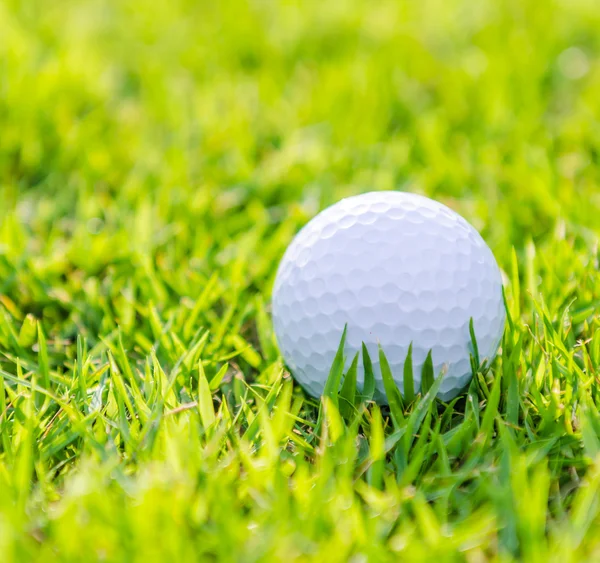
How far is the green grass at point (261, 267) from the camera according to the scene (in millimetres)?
1410

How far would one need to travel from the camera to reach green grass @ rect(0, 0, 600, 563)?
4.63ft

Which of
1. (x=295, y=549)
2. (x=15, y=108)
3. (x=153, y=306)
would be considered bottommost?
(x=295, y=549)

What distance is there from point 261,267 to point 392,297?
0.76 m

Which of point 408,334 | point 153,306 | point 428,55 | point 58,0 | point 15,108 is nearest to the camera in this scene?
point 408,334

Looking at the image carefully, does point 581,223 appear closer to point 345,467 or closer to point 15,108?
point 345,467

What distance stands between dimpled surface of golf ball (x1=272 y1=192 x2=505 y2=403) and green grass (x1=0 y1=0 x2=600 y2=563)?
0.09 meters

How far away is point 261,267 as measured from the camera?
2.43 m

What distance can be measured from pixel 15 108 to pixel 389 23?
7.40ft

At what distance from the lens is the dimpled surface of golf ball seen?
1781 millimetres

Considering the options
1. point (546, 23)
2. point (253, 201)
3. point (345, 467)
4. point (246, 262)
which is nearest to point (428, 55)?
point (546, 23)

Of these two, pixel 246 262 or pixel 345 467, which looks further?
pixel 246 262

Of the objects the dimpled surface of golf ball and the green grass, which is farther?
the dimpled surface of golf ball

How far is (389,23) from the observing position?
14.2 feet

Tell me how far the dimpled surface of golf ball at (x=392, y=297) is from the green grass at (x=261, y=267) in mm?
90
